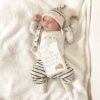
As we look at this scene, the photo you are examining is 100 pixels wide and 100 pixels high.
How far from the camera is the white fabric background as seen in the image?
1080mm

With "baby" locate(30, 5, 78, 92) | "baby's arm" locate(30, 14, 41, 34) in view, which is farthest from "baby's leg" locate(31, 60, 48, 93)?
"baby's arm" locate(30, 14, 41, 34)

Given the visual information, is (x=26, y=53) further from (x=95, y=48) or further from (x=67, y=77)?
(x=95, y=48)

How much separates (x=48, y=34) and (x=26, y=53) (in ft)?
0.54

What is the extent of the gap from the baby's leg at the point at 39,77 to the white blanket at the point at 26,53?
3 centimetres

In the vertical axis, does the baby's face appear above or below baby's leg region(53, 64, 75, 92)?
above

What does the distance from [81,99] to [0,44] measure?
1.78ft

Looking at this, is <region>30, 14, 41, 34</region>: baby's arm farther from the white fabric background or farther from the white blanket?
the white fabric background

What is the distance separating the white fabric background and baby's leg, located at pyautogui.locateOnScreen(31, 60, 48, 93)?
0.25m

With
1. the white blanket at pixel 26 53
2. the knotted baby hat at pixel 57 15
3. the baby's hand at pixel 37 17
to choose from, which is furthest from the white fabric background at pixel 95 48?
the baby's hand at pixel 37 17

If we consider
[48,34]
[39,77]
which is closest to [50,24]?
[48,34]

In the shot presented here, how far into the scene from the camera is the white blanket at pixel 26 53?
1.21 meters

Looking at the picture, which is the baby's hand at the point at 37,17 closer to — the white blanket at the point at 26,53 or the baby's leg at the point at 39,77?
the white blanket at the point at 26,53

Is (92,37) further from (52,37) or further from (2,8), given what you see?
(2,8)

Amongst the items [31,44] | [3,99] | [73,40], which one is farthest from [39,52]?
[3,99]
